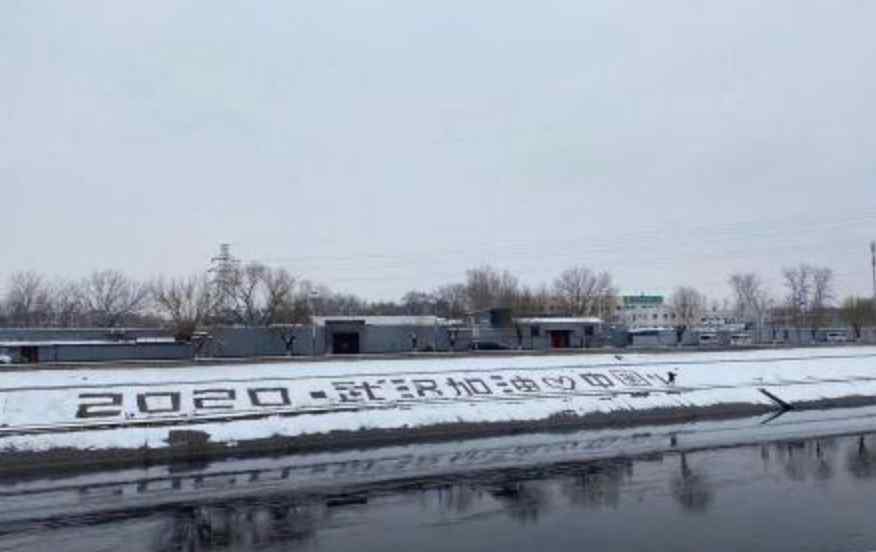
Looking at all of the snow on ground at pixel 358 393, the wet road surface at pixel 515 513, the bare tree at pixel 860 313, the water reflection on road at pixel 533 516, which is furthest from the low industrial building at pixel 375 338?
the bare tree at pixel 860 313

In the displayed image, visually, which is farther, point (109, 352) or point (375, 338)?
point (375, 338)

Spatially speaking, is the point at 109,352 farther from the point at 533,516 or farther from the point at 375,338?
the point at 533,516

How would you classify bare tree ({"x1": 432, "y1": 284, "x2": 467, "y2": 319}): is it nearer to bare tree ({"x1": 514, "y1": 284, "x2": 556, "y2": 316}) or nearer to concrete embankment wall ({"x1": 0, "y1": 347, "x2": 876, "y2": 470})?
bare tree ({"x1": 514, "y1": 284, "x2": 556, "y2": 316})

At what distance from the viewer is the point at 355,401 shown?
36781 mm

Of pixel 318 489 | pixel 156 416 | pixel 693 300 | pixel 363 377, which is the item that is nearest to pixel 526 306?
pixel 693 300

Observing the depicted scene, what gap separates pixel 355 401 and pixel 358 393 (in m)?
0.93

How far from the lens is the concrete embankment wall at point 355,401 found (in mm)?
30969

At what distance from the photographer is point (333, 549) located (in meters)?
15.9

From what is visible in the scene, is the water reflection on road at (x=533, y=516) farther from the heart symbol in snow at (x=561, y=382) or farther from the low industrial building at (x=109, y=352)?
the low industrial building at (x=109, y=352)

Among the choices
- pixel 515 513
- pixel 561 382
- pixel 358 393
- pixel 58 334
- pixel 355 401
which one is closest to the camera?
pixel 515 513

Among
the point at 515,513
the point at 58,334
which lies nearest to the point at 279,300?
the point at 58,334

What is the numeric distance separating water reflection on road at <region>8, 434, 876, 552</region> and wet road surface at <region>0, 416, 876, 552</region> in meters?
0.04

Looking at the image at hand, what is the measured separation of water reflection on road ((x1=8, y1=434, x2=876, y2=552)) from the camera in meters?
16.1

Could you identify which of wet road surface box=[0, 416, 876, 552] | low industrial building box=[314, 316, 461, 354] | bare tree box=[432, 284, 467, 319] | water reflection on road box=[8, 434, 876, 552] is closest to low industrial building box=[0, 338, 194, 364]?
low industrial building box=[314, 316, 461, 354]
